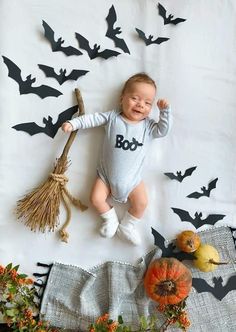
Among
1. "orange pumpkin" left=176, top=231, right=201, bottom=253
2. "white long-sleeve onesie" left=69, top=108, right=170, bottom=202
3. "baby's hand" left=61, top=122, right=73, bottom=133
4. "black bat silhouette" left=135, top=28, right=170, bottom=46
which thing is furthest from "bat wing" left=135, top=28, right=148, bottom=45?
"orange pumpkin" left=176, top=231, right=201, bottom=253

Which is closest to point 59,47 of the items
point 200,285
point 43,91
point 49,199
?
point 43,91

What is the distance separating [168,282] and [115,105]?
542 mm

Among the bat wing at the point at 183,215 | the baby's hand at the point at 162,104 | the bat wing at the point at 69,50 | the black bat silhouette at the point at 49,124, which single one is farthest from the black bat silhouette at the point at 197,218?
the bat wing at the point at 69,50

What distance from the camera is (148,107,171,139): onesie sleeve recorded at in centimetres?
121

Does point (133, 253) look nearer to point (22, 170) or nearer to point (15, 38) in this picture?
point (22, 170)

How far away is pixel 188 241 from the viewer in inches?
49.4

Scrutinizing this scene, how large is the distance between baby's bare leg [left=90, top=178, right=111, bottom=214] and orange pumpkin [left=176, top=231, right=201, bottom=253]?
0.81 ft

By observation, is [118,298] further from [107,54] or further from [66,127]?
[107,54]

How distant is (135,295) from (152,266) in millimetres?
120

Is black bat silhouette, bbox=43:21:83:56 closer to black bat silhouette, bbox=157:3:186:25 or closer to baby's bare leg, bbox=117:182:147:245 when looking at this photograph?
black bat silhouette, bbox=157:3:186:25

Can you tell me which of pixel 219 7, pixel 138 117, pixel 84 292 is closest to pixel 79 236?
pixel 84 292

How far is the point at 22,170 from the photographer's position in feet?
4.23

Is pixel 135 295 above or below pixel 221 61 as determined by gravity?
below

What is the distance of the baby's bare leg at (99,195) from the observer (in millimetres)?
1246
